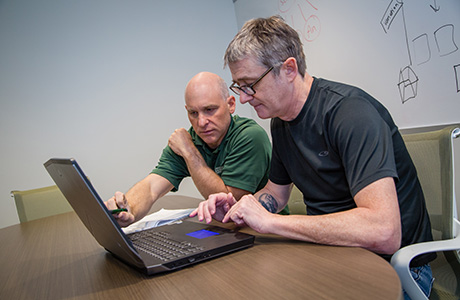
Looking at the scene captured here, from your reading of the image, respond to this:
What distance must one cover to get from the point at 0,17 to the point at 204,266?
3091 mm

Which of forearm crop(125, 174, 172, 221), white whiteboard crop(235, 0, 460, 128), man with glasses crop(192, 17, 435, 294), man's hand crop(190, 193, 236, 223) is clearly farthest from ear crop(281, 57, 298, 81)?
white whiteboard crop(235, 0, 460, 128)

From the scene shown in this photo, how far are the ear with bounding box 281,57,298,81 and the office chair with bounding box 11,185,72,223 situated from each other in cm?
180

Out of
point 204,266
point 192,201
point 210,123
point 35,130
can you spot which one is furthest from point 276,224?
point 35,130

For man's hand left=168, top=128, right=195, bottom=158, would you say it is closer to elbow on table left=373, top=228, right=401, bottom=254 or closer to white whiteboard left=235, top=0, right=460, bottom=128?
elbow on table left=373, top=228, right=401, bottom=254

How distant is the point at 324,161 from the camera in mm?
1114

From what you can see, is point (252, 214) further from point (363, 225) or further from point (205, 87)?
point (205, 87)

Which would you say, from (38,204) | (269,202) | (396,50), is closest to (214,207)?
(269,202)

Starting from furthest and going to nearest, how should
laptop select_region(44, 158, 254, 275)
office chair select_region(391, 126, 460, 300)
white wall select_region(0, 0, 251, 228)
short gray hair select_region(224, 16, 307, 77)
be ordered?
white wall select_region(0, 0, 251, 228), short gray hair select_region(224, 16, 307, 77), office chair select_region(391, 126, 460, 300), laptop select_region(44, 158, 254, 275)

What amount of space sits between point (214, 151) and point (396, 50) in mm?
1191

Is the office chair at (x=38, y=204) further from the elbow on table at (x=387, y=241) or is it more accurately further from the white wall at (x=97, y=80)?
the elbow on table at (x=387, y=241)

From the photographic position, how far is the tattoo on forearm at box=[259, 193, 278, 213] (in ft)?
4.38

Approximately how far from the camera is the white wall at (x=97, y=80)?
2986mm

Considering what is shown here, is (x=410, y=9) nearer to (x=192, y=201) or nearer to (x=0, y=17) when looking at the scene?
(x=192, y=201)

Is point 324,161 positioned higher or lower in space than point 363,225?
higher
